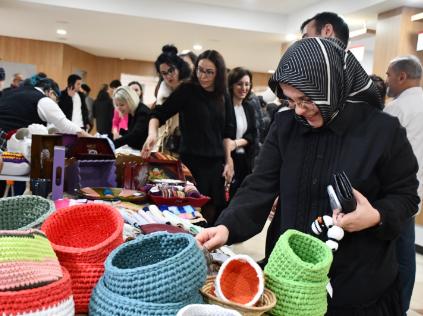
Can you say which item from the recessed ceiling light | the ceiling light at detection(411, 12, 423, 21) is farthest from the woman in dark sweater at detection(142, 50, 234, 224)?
the recessed ceiling light

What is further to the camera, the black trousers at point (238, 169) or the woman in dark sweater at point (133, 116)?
the black trousers at point (238, 169)

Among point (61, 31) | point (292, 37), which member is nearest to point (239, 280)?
point (292, 37)

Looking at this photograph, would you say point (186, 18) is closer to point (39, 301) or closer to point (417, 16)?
point (417, 16)

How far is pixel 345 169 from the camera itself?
1.10 metres

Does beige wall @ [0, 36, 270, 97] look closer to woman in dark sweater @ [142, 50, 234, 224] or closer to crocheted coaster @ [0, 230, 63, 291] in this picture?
woman in dark sweater @ [142, 50, 234, 224]

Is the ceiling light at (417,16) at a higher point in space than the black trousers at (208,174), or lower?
Answer: higher

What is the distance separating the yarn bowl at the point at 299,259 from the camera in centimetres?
77

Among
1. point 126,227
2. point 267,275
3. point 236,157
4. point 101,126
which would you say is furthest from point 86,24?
point 267,275

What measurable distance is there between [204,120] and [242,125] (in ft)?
2.25

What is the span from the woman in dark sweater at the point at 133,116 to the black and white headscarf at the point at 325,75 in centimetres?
188

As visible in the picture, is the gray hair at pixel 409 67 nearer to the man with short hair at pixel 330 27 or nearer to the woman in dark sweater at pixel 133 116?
the man with short hair at pixel 330 27

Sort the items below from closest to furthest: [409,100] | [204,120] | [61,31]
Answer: [204,120], [409,100], [61,31]

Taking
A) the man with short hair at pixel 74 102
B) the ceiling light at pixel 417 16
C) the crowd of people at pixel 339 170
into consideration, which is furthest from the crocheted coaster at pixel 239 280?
the man with short hair at pixel 74 102

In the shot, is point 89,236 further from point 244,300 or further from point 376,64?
point 376,64
